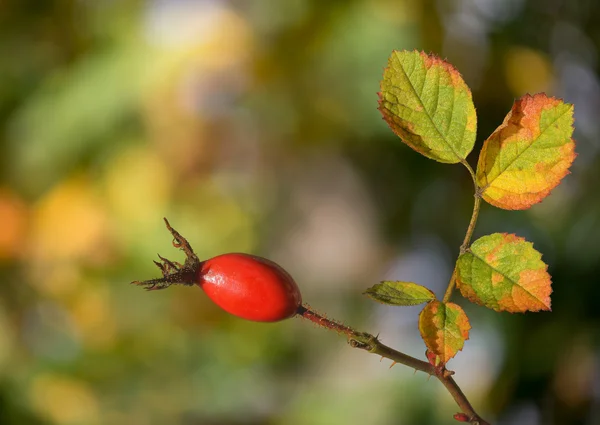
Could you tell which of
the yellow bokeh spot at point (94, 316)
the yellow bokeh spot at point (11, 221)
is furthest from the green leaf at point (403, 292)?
the yellow bokeh spot at point (11, 221)

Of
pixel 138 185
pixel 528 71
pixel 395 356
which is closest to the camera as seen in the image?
pixel 395 356

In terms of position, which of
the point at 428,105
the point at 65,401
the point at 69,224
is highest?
the point at 69,224

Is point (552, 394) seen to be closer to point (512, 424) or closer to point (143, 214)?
point (512, 424)

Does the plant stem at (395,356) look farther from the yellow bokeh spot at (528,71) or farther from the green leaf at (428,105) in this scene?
the yellow bokeh spot at (528,71)

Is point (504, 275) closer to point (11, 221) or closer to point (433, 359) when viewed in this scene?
point (433, 359)

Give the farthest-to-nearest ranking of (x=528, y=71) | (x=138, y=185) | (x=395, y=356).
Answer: (x=138, y=185)
(x=528, y=71)
(x=395, y=356)

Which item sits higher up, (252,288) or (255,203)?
(255,203)

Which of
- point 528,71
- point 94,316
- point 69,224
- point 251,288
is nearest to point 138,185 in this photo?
point 69,224
